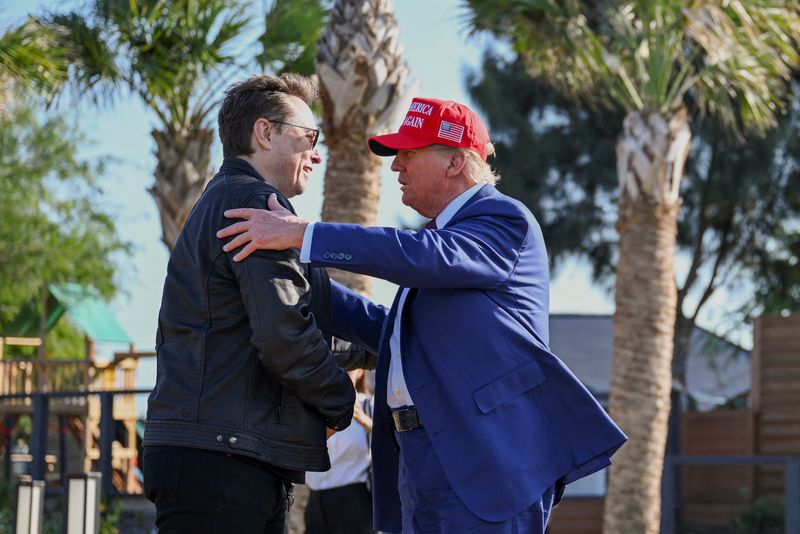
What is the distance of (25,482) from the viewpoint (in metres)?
7.66

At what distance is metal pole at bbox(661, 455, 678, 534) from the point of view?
35.6 feet

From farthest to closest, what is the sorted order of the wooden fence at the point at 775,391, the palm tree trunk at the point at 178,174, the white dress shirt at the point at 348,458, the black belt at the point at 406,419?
the wooden fence at the point at 775,391 < the palm tree trunk at the point at 178,174 < the white dress shirt at the point at 348,458 < the black belt at the point at 406,419

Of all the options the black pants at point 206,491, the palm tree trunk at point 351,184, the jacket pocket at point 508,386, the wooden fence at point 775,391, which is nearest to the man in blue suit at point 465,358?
the jacket pocket at point 508,386

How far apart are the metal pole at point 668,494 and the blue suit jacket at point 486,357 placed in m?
7.80

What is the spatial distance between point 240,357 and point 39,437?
9.52 meters

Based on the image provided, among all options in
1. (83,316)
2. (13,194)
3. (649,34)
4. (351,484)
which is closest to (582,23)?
(649,34)

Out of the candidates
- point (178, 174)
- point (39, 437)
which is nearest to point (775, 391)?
point (178, 174)

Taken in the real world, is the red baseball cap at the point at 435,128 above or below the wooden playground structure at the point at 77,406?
above

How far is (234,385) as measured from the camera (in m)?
3.23

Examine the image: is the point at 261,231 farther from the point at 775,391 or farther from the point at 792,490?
the point at 775,391

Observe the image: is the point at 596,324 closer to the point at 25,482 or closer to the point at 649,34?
the point at 649,34

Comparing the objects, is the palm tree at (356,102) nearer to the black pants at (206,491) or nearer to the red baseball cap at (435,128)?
the red baseball cap at (435,128)

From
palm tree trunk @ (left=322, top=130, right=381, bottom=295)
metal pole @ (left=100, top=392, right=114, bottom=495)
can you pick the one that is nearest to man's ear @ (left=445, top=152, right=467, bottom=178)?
palm tree trunk @ (left=322, top=130, right=381, bottom=295)

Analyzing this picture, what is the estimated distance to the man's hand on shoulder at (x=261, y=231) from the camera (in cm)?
322
